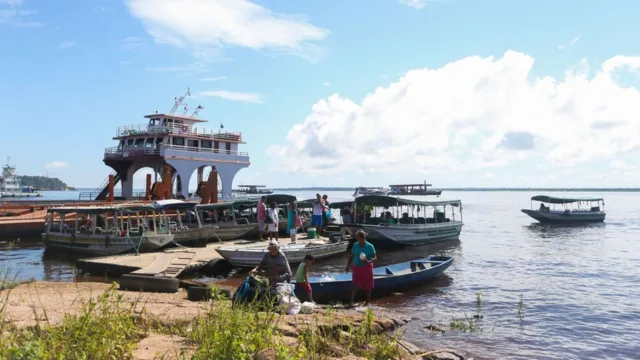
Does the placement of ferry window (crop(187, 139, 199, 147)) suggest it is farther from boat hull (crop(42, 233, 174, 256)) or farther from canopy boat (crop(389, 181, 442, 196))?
canopy boat (crop(389, 181, 442, 196))

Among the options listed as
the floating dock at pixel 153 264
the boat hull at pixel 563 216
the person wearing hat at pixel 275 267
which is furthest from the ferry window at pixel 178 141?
the boat hull at pixel 563 216

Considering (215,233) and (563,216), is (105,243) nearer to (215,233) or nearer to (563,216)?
(215,233)

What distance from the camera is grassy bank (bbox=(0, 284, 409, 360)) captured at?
575 cm

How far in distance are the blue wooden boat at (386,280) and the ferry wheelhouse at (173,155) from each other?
20.1 meters

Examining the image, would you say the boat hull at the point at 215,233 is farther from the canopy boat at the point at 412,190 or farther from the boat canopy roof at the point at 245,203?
the canopy boat at the point at 412,190

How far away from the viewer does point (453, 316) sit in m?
13.2

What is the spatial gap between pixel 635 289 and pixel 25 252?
26782mm

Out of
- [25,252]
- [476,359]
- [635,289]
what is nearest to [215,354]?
[476,359]

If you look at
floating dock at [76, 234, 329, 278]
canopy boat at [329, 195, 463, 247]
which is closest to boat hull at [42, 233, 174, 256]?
floating dock at [76, 234, 329, 278]

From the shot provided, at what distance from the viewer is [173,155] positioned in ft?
111

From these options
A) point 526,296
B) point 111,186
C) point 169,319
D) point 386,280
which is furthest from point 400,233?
point 111,186

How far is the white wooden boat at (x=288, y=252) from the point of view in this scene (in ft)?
57.8

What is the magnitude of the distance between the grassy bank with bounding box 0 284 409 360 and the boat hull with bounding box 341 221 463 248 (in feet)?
54.0

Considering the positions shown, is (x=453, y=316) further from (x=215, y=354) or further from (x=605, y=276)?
(x=605, y=276)
